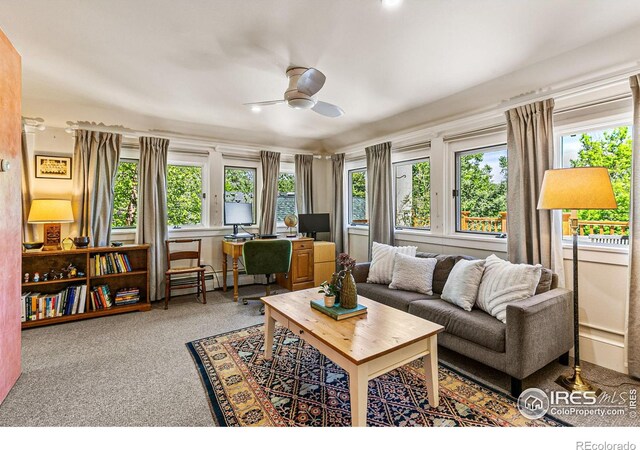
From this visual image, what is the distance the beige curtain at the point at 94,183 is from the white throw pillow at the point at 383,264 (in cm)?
319

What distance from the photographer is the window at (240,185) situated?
482 cm

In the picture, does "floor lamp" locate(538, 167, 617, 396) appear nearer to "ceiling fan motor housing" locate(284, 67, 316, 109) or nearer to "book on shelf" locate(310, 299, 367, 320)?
"book on shelf" locate(310, 299, 367, 320)

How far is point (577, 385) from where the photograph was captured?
6.76 ft

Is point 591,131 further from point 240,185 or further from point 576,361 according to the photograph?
point 240,185

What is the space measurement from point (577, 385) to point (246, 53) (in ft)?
10.7

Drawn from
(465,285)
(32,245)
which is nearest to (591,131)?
(465,285)

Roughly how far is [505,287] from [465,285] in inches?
11.8

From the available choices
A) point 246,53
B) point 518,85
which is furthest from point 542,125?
point 246,53

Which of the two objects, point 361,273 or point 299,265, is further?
point 299,265

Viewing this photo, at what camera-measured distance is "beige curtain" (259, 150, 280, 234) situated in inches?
191

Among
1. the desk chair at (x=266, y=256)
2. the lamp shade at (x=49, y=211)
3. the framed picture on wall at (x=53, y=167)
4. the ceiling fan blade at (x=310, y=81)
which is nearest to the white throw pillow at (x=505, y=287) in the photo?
the ceiling fan blade at (x=310, y=81)

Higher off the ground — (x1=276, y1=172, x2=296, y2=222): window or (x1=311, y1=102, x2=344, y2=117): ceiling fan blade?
(x1=311, y1=102, x2=344, y2=117): ceiling fan blade

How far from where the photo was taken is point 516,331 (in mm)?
1970

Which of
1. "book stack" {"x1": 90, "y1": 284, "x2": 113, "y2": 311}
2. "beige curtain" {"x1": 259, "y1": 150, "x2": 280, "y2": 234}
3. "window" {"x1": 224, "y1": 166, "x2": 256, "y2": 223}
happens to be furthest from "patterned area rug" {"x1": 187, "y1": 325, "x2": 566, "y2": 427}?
"window" {"x1": 224, "y1": 166, "x2": 256, "y2": 223}
